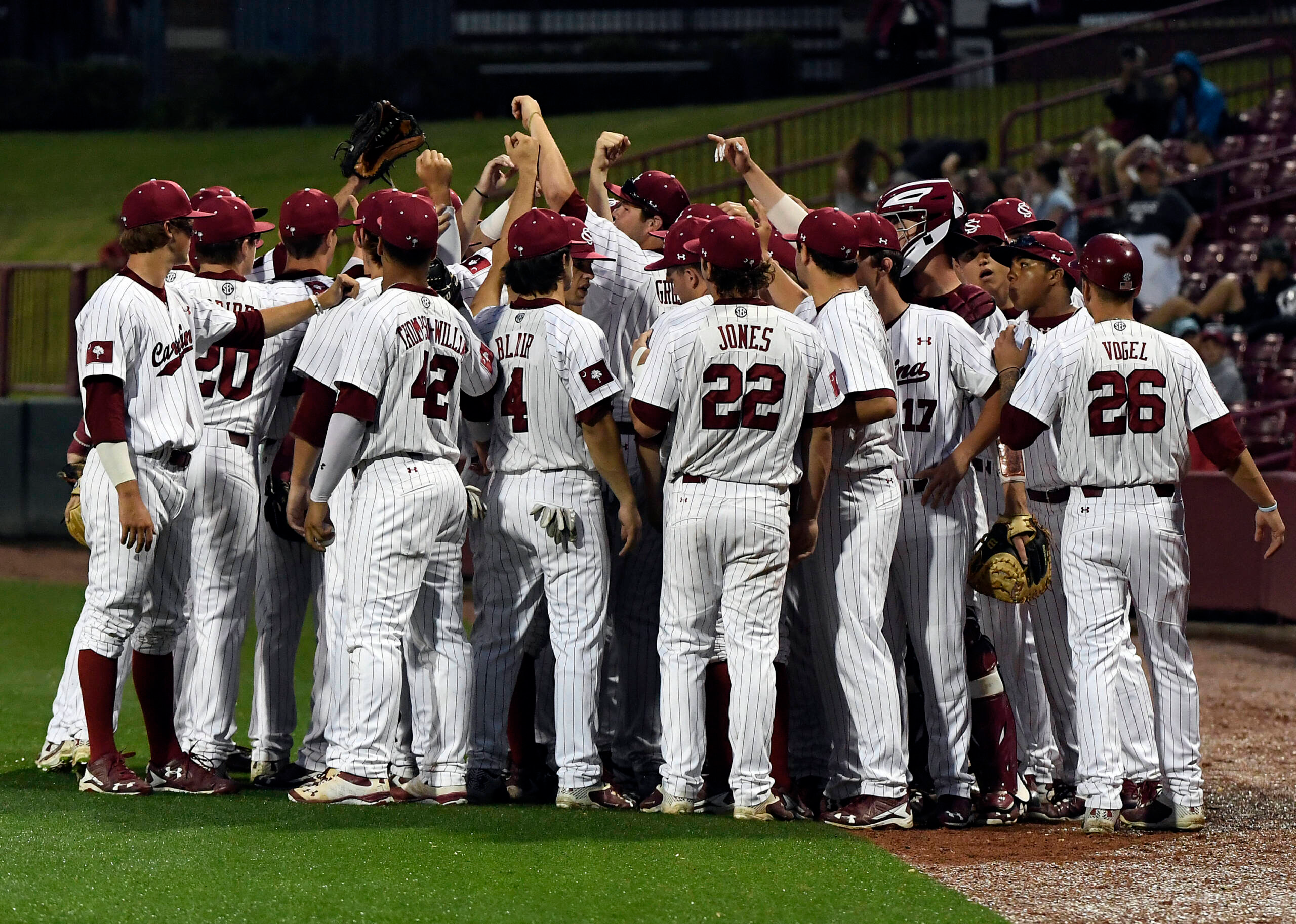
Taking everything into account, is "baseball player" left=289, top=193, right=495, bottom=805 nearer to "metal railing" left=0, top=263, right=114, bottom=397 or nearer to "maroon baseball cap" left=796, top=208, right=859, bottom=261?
"maroon baseball cap" left=796, top=208, right=859, bottom=261

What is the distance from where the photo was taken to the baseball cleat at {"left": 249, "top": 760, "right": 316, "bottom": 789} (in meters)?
5.34

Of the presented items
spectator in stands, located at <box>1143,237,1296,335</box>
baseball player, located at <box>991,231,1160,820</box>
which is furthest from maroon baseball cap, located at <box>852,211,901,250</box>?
spectator in stands, located at <box>1143,237,1296,335</box>

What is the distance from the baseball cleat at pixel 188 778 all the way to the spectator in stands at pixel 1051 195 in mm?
9376

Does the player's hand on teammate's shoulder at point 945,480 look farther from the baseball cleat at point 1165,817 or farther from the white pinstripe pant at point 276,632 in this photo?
the white pinstripe pant at point 276,632

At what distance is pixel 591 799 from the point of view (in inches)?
196

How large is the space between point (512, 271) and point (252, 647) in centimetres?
456

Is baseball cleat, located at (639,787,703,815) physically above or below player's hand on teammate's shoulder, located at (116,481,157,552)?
below

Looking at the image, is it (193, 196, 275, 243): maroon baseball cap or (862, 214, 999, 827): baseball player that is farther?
(193, 196, 275, 243): maroon baseball cap

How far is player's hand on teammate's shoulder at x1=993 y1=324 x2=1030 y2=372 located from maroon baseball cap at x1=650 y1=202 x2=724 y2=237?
100cm

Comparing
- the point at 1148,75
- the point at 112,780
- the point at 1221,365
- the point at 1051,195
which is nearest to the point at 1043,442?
the point at 112,780

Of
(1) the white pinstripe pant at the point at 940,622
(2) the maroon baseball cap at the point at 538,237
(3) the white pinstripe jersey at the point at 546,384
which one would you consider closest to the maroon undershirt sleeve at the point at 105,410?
(3) the white pinstripe jersey at the point at 546,384

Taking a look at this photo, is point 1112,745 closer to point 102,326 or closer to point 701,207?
point 701,207

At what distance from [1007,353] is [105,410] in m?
2.84

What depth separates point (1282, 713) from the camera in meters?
7.37
